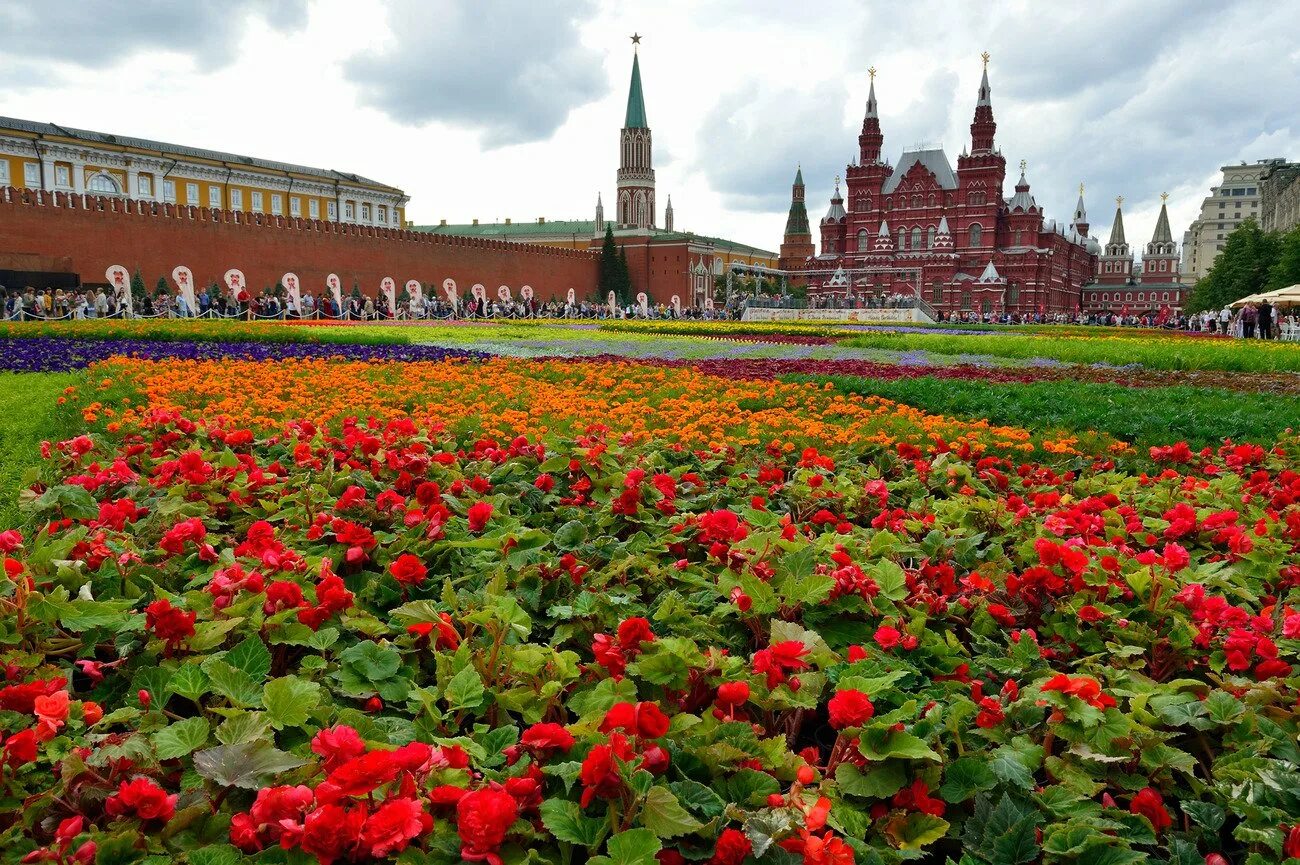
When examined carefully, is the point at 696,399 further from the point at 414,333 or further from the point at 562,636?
the point at 414,333

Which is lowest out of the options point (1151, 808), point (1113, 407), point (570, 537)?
point (1151, 808)

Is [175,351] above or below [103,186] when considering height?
below

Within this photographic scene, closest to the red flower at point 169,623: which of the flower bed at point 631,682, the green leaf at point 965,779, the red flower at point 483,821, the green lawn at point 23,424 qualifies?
the flower bed at point 631,682

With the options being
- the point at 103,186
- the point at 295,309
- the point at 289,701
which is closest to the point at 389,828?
the point at 289,701

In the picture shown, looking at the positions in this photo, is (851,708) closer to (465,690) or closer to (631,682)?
(631,682)

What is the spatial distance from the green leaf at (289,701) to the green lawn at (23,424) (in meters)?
2.61

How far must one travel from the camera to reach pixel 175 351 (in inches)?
401

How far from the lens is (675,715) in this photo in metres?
1.45

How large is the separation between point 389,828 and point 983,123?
60.7 meters

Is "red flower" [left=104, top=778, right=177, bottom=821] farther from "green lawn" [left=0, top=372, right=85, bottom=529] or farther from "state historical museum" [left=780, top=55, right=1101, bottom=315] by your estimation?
"state historical museum" [left=780, top=55, right=1101, bottom=315]

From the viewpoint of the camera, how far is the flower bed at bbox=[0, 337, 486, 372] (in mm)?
9555

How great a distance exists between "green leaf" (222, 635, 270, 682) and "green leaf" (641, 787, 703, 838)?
30.1 inches

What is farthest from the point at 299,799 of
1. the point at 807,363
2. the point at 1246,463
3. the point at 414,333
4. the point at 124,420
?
the point at 414,333

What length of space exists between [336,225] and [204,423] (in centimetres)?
3218
